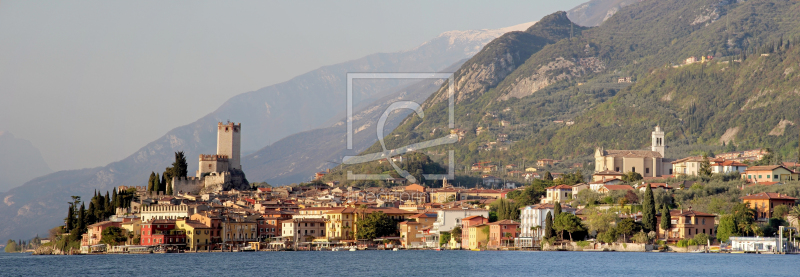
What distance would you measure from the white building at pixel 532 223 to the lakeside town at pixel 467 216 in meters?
0.10

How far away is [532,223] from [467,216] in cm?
875

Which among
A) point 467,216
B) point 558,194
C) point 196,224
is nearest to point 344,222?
point 467,216

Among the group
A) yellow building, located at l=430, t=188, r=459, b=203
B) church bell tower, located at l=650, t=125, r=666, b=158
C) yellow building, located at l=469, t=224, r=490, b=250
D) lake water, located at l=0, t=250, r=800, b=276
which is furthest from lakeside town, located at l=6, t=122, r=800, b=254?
church bell tower, located at l=650, t=125, r=666, b=158

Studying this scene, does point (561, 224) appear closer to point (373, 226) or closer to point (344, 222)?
point (373, 226)

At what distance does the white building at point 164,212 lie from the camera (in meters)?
92.1

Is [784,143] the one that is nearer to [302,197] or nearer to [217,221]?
[302,197]

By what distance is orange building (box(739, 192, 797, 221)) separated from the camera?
259ft

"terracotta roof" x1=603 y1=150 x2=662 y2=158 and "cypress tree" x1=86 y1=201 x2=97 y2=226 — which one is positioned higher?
"terracotta roof" x1=603 y1=150 x2=662 y2=158

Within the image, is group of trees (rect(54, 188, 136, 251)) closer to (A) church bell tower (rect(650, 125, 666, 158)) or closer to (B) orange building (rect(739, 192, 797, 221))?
(B) orange building (rect(739, 192, 797, 221))

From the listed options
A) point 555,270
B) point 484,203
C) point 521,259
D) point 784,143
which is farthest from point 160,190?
point 784,143

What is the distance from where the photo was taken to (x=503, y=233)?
84.8m

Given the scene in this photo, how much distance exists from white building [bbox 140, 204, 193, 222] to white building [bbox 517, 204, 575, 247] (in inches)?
1220

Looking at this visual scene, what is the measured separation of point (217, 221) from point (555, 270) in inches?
1564

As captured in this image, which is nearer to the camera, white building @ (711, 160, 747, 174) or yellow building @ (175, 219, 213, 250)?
yellow building @ (175, 219, 213, 250)
